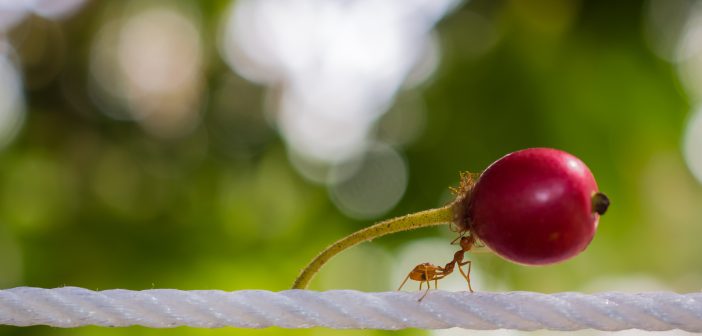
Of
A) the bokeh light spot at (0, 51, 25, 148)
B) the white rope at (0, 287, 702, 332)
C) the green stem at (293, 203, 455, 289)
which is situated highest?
the bokeh light spot at (0, 51, 25, 148)

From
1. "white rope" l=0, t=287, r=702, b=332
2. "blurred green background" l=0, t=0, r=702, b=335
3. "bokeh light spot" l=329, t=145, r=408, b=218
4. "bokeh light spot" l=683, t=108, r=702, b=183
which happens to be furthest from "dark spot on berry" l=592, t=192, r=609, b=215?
"bokeh light spot" l=683, t=108, r=702, b=183

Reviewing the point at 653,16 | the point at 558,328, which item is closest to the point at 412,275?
the point at 558,328

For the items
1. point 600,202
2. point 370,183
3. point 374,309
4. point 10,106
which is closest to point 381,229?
point 374,309

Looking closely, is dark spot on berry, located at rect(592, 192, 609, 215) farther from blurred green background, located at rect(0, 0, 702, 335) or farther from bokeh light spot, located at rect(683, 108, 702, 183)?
bokeh light spot, located at rect(683, 108, 702, 183)

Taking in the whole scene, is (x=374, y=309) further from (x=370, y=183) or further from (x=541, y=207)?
(x=370, y=183)

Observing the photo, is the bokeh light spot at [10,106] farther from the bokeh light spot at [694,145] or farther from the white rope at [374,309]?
the bokeh light spot at [694,145]

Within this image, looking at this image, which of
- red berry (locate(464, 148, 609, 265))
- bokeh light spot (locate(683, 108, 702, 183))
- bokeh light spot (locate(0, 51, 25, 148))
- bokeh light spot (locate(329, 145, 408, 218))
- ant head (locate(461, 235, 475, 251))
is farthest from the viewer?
bokeh light spot (locate(329, 145, 408, 218))

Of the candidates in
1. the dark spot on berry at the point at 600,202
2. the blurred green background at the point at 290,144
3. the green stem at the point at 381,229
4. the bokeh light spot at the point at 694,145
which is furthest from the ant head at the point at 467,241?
the bokeh light spot at the point at 694,145
